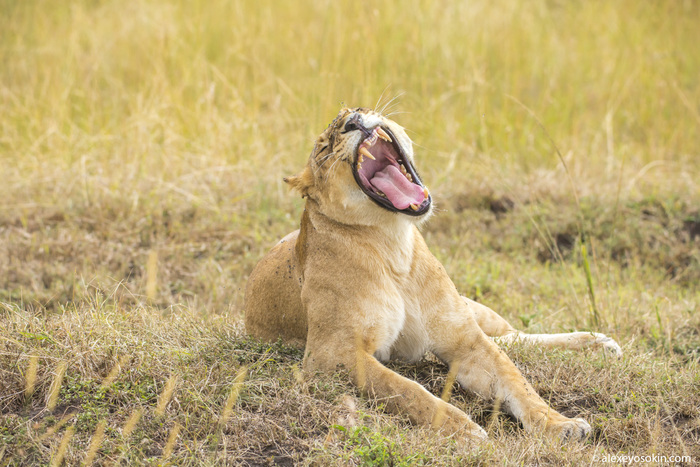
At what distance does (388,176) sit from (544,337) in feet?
4.20

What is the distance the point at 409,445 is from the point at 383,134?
1242 millimetres

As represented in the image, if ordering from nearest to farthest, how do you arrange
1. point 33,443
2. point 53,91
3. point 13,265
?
point 33,443, point 13,265, point 53,91

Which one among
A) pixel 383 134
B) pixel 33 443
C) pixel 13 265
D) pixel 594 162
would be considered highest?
pixel 383 134

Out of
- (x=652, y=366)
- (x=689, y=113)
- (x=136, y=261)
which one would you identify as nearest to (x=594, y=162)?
(x=689, y=113)

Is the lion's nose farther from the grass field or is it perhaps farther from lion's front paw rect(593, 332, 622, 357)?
lion's front paw rect(593, 332, 622, 357)

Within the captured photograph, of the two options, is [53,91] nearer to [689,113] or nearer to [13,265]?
[13,265]

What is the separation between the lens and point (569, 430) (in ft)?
9.60

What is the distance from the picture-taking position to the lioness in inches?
123

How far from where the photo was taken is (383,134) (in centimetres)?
320

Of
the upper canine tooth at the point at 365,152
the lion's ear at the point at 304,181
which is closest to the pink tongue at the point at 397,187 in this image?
A: the upper canine tooth at the point at 365,152

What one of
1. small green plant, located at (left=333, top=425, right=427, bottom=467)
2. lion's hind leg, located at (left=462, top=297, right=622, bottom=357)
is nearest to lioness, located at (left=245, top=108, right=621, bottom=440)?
small green plant, located at (left=333, top=425, right=427, bottom=467)

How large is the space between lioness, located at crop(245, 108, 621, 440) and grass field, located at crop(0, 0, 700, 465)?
132mm

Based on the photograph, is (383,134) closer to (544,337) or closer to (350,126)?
(350,126)

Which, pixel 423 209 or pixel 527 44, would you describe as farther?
pixel 527 44
